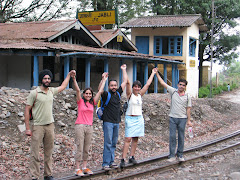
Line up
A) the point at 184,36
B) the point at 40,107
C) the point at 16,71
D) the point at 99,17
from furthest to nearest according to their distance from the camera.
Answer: the point at 184,36, the point at 99,17, the point at 16,71, the point at 40,107

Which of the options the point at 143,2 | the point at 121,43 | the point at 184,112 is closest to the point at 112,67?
the point at 121,43

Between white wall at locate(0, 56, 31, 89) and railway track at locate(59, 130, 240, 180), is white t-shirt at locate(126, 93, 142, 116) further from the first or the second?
white wall at locate(0, 56, 31, 89)

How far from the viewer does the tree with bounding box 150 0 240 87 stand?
33719 mm

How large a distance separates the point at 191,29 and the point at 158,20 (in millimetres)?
2960

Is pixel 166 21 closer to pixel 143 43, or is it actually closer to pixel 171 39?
pixel 171 39

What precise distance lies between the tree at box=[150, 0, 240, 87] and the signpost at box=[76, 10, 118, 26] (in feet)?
47.8

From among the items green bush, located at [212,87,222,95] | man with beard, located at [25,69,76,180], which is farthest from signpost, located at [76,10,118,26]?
green bush, located at [212,87,222,95]

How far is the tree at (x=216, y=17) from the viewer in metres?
33.7

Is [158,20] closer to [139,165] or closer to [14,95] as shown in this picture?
[14,95]

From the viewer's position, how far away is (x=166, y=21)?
1122 inches

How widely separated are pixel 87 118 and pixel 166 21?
23214 mm

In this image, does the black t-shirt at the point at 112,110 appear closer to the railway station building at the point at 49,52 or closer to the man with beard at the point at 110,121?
the man with beard at the point at 110,121

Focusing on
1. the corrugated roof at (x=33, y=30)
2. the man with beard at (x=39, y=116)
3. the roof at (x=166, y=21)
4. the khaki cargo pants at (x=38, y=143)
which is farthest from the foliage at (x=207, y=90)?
the man with beard at (x=39, y=116)

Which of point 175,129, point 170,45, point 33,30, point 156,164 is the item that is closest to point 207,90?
point 170,45
